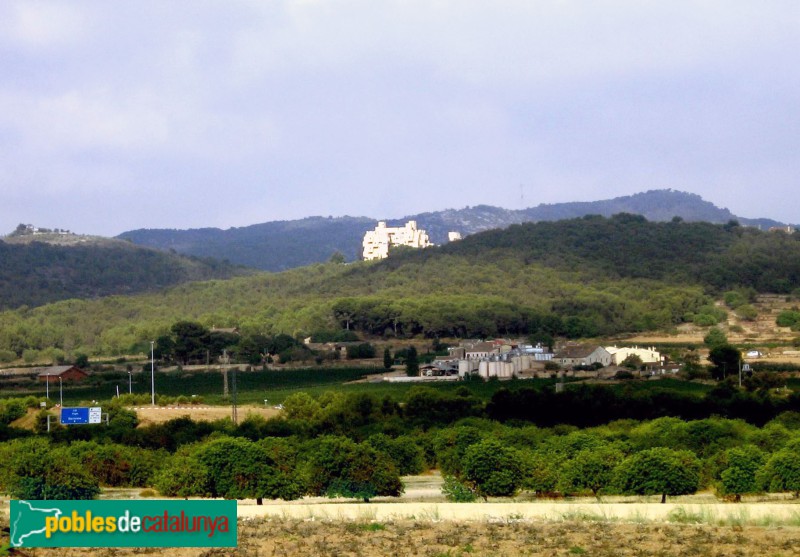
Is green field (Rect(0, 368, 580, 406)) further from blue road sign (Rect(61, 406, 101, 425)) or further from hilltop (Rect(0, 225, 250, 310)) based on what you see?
hilltop (Rect(0, 225, 250, 310))

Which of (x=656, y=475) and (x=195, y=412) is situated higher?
(x=195, y=412)

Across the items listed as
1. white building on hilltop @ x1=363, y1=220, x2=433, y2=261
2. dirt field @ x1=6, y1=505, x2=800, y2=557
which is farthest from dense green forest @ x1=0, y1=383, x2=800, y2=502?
white building on hilltop @ x1=363, y1=220, x2=433, y2=261

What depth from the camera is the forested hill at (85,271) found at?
468ft

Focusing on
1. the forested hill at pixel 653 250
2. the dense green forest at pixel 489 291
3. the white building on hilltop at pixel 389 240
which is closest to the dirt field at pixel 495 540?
the dense green forest at pixel 489 291

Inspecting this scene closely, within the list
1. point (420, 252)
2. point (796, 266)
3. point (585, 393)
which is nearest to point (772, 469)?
point (585, 393)

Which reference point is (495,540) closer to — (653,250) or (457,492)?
(457,492)

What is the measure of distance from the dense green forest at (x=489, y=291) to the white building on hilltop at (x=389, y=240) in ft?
91.8

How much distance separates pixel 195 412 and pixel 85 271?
11115cm

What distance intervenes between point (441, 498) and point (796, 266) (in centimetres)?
9205

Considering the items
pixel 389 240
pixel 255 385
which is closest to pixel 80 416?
pixel 255 385

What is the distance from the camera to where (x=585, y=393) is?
50.1 meters

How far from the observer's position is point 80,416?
4444 centimetres

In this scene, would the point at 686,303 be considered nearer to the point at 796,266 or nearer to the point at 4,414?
the point at 796,266

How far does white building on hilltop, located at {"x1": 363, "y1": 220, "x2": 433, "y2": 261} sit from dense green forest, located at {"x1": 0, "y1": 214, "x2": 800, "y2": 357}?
2799cm
